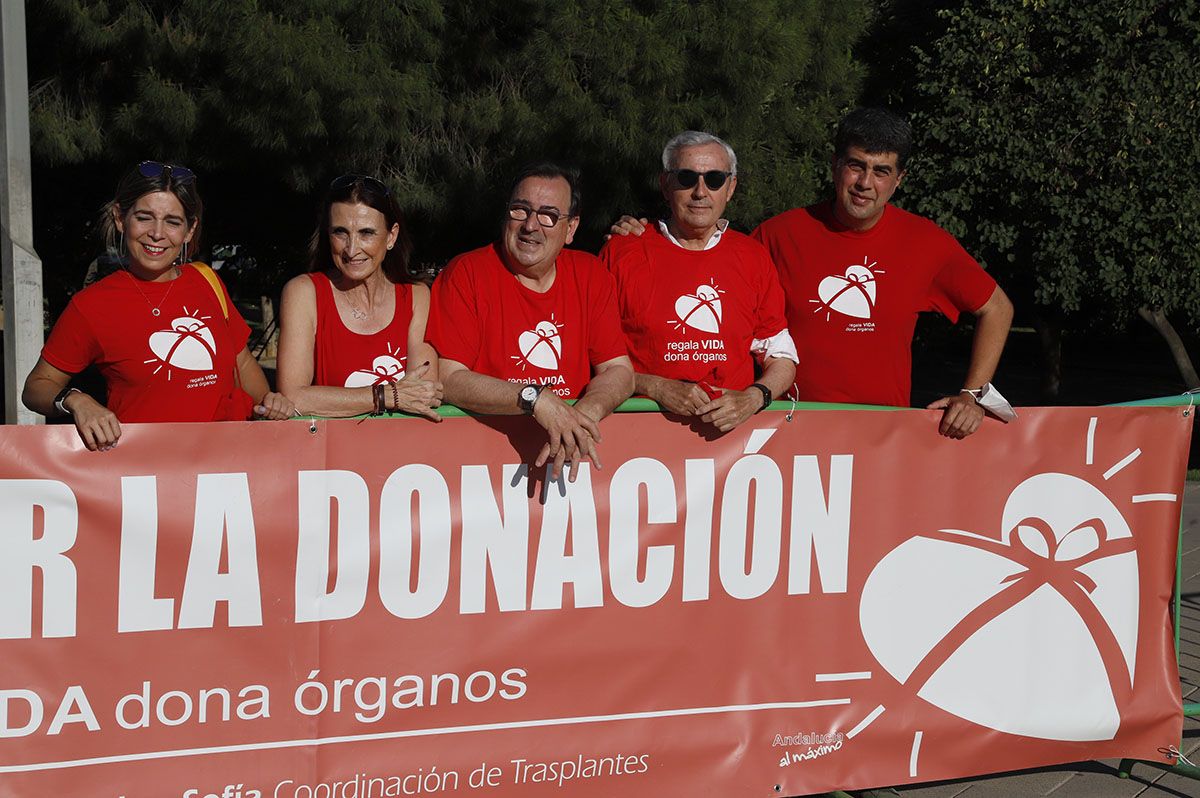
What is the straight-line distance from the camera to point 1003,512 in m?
3.87

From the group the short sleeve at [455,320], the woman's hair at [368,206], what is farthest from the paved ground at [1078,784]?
the woman's hair at [368,206]

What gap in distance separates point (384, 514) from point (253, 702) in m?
0.61

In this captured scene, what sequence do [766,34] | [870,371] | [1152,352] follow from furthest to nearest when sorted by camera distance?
[1152,352] → [766,34] → [870,371]

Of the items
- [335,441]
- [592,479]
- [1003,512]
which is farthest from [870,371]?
[335,441]

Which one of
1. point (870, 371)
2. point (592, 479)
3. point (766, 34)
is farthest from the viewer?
point (766, 34)

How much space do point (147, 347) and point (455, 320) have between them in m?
0.89

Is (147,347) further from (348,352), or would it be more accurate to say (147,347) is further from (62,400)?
(348,352)

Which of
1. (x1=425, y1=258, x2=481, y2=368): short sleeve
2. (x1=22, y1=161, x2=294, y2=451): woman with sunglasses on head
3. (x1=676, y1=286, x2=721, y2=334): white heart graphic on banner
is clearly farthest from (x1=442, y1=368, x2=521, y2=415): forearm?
(x1=676, y1=286, x2=721, y2=334): white heart graphic on banner

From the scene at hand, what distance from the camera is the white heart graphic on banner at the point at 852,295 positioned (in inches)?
165

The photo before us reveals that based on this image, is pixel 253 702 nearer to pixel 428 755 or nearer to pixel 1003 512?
pixel 428 755

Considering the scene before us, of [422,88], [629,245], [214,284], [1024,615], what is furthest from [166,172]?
[422,88]

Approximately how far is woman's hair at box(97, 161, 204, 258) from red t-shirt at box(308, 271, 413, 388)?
0.41 m

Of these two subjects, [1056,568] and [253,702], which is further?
[1056,568]

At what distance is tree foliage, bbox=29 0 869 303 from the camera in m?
8.53
